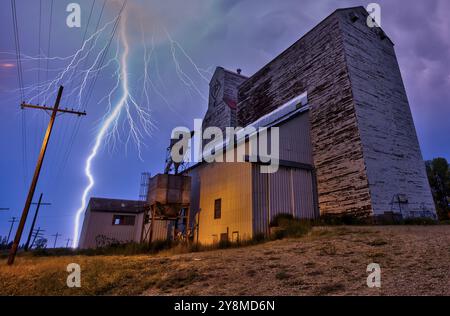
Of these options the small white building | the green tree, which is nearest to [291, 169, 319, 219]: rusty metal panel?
the small white building

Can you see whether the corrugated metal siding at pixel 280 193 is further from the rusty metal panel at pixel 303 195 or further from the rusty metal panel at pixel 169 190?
the rusty metal panel at pixel 169 190

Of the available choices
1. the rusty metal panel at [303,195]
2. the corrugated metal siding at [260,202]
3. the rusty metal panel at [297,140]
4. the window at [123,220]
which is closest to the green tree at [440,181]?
the rusty metal panel at [297,140]

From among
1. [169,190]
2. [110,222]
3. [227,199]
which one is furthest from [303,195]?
[110,222]

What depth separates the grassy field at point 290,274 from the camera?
4934 millimetres

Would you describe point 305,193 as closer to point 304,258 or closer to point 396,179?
point 396,179

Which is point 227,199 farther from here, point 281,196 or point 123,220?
point 123,220

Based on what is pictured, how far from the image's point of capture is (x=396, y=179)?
47.0 ft

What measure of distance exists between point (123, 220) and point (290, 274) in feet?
101

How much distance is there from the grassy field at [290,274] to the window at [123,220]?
24.5 m

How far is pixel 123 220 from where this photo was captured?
32.7 metres

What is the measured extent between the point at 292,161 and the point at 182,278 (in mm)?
10915

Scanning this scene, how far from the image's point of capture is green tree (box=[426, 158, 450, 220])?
28406mm

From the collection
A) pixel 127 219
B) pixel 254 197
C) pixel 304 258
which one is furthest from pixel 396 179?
pixel 127 219
